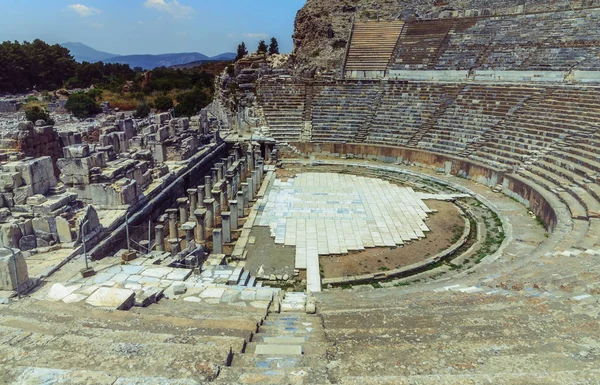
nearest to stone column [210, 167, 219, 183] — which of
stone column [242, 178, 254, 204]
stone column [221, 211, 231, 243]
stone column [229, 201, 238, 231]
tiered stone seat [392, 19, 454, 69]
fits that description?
stone column [242, 178, 254, 204]

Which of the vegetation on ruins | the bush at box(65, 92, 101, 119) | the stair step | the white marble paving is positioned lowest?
the white marble paving

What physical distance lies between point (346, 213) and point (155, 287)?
333 inches

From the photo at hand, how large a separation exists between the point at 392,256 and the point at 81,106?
42.3 metres

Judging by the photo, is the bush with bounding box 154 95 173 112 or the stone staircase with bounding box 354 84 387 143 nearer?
the stone staircase with bounding box 354 84 387 143

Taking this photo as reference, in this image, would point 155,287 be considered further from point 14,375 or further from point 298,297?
point 14,375

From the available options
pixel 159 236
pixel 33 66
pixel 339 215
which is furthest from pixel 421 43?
pixel 33 66

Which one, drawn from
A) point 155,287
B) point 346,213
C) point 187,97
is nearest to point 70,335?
point 155,287

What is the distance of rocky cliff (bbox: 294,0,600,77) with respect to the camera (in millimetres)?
31750

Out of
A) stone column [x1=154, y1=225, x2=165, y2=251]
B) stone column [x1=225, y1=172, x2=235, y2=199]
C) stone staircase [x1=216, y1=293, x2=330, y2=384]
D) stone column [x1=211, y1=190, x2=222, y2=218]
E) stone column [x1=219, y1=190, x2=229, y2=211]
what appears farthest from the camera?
stone column [x1=225, y1=172, x2=235, y2=199]

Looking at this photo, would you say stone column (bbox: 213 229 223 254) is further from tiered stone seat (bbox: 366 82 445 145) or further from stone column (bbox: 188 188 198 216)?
tiered stone seat (bbox: 366 82 445 145)

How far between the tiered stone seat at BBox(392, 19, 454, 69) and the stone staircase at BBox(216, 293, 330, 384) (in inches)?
1008

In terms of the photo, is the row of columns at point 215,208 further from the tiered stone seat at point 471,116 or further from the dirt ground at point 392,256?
the tiered stone seat at point 471,116

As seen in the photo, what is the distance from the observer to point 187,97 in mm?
48719

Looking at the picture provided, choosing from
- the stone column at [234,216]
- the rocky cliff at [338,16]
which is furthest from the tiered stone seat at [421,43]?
the stone column at [234,216]
